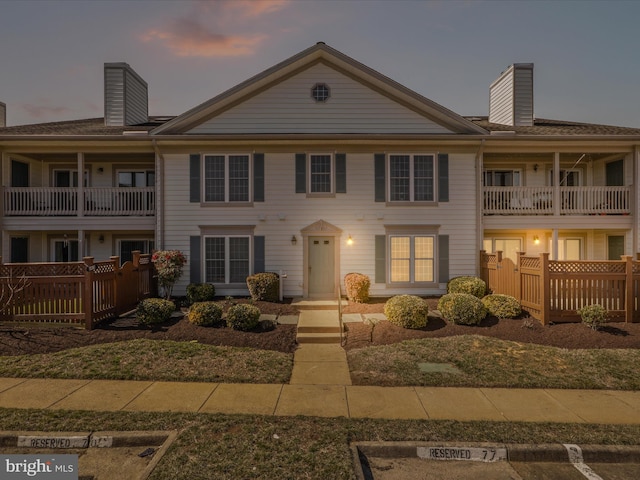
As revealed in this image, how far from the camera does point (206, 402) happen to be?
6090 millimetres

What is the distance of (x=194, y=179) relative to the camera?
1453cm

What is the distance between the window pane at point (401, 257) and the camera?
14.6m

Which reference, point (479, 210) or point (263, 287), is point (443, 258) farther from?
point (263, 287)

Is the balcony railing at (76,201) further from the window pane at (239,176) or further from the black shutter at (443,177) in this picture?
the black shutter at (443,177)

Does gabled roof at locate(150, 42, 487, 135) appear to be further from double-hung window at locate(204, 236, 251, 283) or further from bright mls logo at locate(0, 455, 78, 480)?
bright mls logo at locate(0, 455, 78, 480)

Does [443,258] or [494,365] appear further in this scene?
[443,258]

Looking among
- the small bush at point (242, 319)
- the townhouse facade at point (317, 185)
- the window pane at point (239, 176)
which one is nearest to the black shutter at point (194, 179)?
the townhouse facade at point (317, 185)

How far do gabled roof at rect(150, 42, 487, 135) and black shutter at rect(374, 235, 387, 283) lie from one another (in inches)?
210

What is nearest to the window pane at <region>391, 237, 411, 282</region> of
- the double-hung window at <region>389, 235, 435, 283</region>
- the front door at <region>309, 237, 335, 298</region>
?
the double-hung window at <region>389, 235, 435, 283</region>

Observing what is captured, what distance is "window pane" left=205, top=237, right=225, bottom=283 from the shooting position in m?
14.5

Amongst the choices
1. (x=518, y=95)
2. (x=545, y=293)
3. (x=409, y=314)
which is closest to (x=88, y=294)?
(x=409, y=314)

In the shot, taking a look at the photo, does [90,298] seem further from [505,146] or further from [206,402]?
[505,146]

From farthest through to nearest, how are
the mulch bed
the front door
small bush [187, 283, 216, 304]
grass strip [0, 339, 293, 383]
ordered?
1. the front door
2. small bush [187, 283, 216, 304]
3. the mulch bed
4. grass strip [0, 339, 293, 383]

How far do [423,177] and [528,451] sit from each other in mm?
11378
